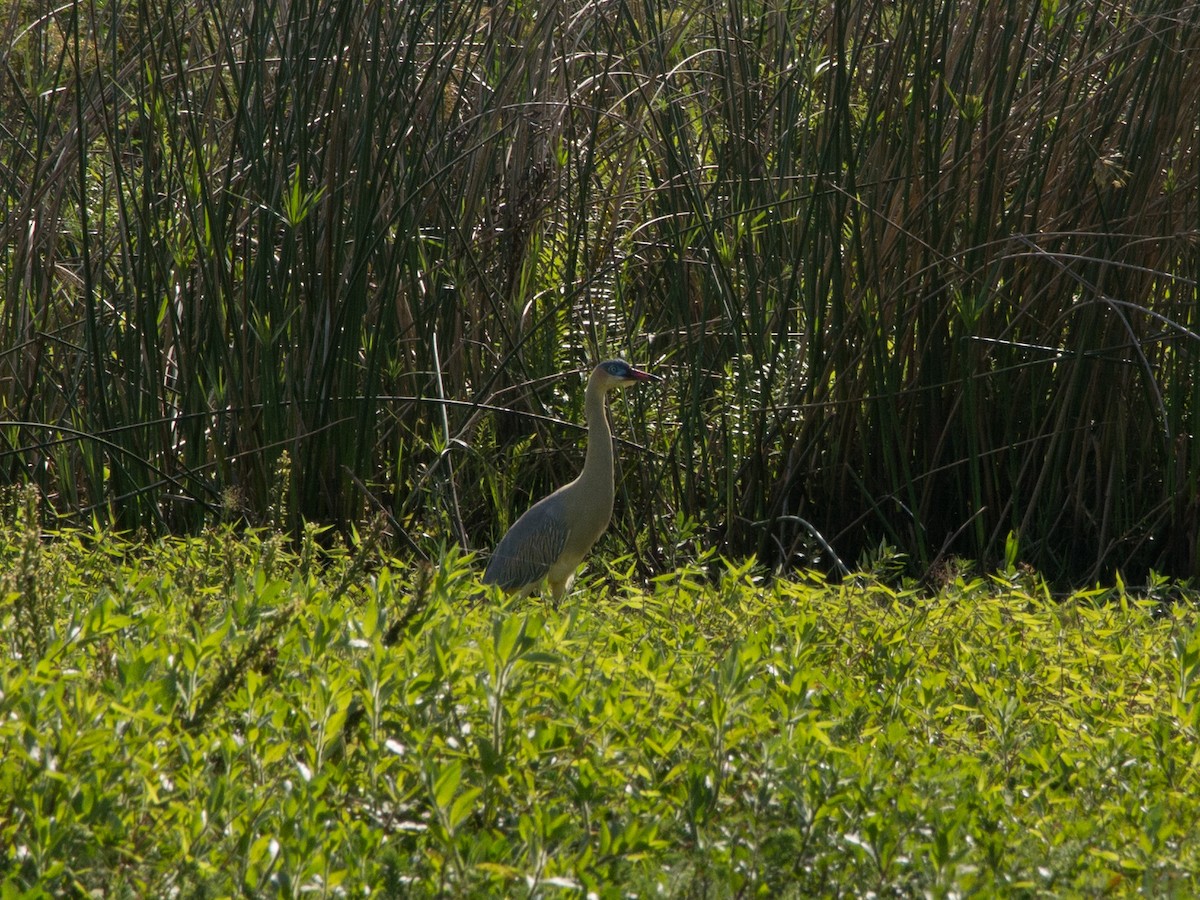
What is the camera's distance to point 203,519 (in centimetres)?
423

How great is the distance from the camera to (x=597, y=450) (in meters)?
4.18

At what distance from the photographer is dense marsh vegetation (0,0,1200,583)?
13.4 ft

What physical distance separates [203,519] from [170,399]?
1.76 ft

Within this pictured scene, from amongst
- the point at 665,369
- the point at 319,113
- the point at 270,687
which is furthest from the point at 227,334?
the point at 270,687

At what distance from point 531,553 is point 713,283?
1078 mm

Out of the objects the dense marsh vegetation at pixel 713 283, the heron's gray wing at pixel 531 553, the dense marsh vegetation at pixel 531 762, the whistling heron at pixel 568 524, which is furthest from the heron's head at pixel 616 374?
the dense marsh vegetation at pixel 531 762

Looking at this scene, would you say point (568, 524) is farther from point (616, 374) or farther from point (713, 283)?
point (713, 283)

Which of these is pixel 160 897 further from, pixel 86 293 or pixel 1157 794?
pixel 86 293

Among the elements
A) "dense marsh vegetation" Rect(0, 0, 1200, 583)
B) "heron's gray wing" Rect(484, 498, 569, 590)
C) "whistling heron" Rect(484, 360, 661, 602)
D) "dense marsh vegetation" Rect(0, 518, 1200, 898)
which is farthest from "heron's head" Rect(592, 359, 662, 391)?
"dense marsh vegetation" Rect(0, 518, 1200, 898)

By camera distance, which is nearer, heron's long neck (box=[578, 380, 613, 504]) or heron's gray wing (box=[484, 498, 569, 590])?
heron's gray wing (box=[484, 498, 569, 590])

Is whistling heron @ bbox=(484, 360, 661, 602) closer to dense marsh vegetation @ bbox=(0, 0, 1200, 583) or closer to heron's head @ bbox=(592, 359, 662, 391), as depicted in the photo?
heron's head @ bbox=(592, 359, 662, 391)

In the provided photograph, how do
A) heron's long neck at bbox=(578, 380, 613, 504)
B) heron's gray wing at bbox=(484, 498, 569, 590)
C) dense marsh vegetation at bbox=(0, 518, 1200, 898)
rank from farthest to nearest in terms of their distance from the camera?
heron's long neck at bbox=(578, 380, 613, 504) → heron's gray wing at bbox=(484, 498, 569, 590) → dense marsh vegetation at bbox=(0, 518, 1200, 898)

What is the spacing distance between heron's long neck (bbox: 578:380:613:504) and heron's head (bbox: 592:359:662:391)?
0.03 m

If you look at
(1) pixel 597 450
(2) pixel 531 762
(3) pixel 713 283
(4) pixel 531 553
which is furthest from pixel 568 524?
(2) pixel 531 762
